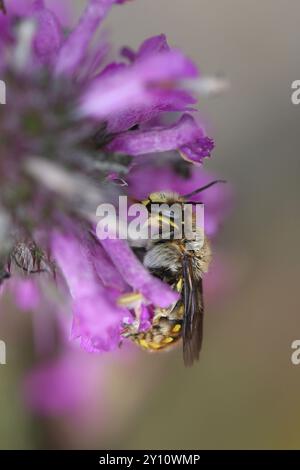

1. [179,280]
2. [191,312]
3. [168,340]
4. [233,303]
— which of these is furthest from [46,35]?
A: [233,303]

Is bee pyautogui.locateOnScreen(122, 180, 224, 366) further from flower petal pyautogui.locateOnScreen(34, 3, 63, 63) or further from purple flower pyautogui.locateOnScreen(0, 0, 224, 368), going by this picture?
flower petal pyautogui.locateOnScreen(34, 3, 63, 63)

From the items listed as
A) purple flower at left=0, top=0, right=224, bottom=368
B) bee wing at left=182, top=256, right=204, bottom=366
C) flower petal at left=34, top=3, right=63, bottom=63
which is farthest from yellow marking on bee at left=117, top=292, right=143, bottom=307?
flower petal at left=34, top=3, right=63, bottom=63

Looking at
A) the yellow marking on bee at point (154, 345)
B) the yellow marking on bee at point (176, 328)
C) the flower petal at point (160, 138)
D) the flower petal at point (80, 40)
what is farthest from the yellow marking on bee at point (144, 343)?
the flower petal at point (80, 40)

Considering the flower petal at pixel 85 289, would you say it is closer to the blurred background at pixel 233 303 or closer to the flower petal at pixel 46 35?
the flower petal at pixel 46 35

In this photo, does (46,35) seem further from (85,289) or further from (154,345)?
(154,345)

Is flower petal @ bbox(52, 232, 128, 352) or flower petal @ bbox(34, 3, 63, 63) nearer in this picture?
flower petal @ bbox(52, 232, 128, 352)

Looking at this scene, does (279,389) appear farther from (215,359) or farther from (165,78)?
(165,78)

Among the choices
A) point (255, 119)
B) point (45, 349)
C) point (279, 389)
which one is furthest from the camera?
point (255, 119)
